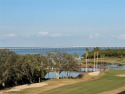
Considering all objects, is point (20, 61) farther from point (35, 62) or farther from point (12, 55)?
point (35, 62)

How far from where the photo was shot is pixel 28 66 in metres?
71.2

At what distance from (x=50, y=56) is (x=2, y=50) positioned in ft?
64.9

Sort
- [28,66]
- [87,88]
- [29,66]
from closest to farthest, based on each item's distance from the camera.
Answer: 1. [87,88]
2. [28,66]
3. [29,66]

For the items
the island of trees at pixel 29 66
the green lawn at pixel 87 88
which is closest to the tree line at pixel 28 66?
the island of trees at pixel 29 66

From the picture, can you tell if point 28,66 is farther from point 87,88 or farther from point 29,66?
point 87,88

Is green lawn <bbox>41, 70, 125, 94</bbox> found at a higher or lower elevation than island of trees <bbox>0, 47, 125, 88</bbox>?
lower

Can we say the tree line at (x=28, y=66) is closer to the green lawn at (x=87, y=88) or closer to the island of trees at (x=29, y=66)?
the island of trees at (x=29, y=66)

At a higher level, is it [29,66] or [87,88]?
[29,66]

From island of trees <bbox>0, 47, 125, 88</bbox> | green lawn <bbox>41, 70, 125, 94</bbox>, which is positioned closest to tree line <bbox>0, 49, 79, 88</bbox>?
island of trees <bbox>0, 47, 125, 88</bbox>

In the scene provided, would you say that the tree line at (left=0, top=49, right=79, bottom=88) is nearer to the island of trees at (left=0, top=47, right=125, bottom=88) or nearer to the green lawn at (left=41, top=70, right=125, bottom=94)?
the island of trees at (left=0, top=47, right=125, bottom=88)

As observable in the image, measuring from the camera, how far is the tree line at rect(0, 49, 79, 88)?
6282 centimetres

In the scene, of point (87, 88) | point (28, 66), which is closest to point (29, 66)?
point (28, 66)

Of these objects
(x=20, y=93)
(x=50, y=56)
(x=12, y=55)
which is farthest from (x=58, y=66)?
(x=20, y=93)

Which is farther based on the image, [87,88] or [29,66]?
[29,66]
